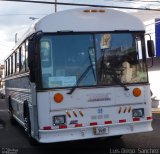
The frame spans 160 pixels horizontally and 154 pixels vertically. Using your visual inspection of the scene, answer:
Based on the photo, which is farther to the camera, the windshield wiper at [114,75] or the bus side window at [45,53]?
the windshield wiper at [114,75]

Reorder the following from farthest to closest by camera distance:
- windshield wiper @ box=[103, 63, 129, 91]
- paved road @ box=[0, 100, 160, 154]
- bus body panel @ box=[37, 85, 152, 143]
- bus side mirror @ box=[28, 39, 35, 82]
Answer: paved road @ box=[0, 100, 160, 154]
windshield wiper @ box=[103, 63, 129, 91]
bus side mirror @ box=[28, 39, 35, 82]
bus body panel @ box=[37, 85, 152, 143]

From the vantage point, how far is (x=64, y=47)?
32.7 ft

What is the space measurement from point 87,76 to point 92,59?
0.42 m

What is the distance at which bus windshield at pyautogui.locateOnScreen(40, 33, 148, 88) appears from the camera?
32.2ft

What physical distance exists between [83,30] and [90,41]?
1.00 ft

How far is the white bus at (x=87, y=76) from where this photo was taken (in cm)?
971

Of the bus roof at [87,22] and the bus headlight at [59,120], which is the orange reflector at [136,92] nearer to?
the bus roof at [87,22]

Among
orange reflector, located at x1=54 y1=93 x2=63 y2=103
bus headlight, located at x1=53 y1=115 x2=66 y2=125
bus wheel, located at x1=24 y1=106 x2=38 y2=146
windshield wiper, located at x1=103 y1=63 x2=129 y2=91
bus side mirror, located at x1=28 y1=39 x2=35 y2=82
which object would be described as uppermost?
bus side mirror, located at x1=28 y1=39 x2=35 y2=82

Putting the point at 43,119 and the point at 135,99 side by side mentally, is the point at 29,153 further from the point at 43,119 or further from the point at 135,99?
the point at 135,99

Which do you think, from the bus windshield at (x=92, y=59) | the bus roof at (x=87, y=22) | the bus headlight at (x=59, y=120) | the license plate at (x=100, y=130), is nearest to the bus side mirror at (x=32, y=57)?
the bus windshield at (x=92, y=59)

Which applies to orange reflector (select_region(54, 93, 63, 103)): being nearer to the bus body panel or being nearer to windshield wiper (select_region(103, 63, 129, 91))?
the bus body panel

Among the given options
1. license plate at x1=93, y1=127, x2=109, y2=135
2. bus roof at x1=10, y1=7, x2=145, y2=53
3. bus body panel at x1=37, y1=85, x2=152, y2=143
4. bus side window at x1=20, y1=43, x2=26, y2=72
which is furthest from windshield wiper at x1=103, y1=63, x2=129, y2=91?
bus side window at x1=20, y1=43, x2=26, y2=72

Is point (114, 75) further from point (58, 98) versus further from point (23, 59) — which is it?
point (23, 59)

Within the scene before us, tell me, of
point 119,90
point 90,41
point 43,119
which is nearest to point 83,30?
point 90,41
